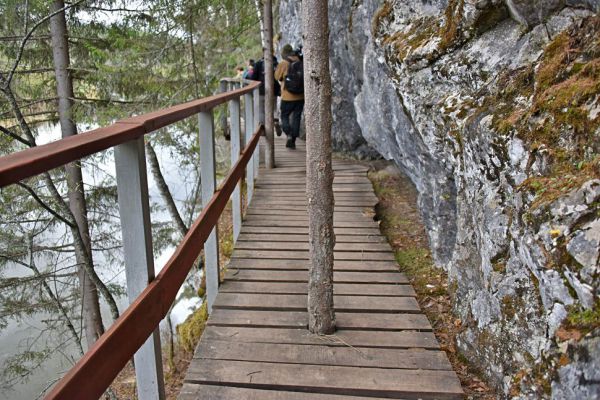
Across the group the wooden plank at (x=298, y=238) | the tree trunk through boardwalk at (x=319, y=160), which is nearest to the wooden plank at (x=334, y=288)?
the tree trunk through boardwalk at (x=319, y=160)

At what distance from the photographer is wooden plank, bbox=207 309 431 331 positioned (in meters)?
3.53

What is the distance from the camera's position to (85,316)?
29.4ft

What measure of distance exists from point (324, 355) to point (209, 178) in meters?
1.67

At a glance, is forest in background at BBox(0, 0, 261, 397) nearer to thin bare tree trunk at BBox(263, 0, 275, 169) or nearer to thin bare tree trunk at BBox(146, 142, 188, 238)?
thin bare tree trunk at BBox(146, 142, 188, 238)

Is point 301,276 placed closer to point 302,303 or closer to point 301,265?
point 301,265

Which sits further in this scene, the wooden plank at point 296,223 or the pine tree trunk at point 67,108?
the pine tree trunk at point 67,108

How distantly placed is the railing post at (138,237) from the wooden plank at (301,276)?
203 cm

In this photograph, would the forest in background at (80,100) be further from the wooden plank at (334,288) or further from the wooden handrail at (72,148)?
the wooden handrail at (72,148)

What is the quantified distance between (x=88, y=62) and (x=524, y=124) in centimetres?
912

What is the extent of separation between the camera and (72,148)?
1.61 meters

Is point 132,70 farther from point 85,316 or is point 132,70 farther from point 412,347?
point 412,347

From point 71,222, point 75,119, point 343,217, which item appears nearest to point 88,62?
point 75,119

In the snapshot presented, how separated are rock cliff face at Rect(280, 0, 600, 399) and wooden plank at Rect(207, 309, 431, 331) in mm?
436

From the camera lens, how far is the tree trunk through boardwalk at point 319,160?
9.70ft
